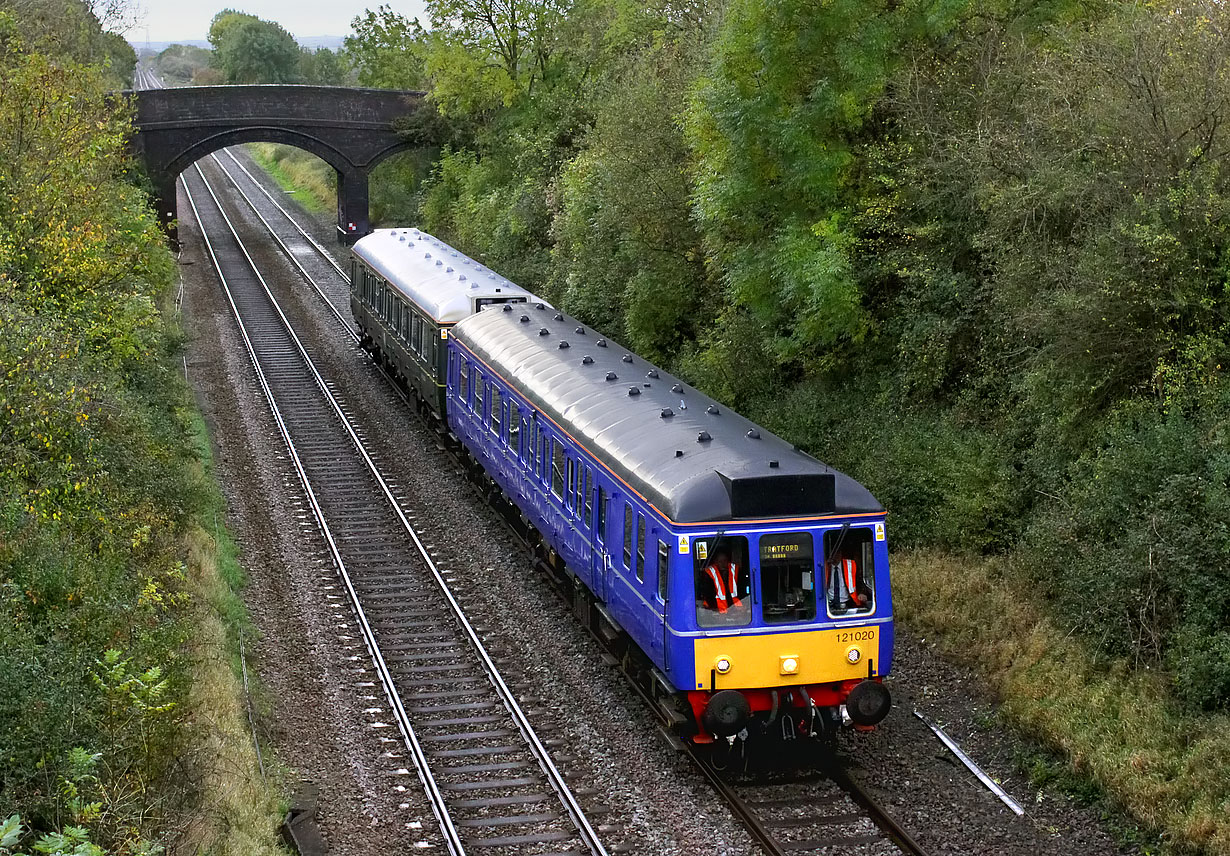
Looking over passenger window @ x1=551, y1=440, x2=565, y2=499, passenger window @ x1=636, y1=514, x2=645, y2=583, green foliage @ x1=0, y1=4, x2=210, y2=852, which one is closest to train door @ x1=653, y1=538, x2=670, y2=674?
passenger window @ x1=636, y1=514, x2=645, y2=583

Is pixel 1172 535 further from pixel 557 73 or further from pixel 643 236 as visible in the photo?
pixel 557 73

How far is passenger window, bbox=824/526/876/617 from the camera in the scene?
1210cm

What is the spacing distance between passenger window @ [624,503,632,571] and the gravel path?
180 cm

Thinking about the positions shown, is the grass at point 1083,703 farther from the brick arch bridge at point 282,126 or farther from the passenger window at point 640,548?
the brick arch bridge at point 282,126

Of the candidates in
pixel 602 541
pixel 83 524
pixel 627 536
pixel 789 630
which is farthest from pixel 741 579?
pixel 83 524

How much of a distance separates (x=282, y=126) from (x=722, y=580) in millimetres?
44124

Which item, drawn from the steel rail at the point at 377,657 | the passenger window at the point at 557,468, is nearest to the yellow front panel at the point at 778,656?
the steel rail at the point at 377,657

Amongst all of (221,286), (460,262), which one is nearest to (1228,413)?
(460,262)

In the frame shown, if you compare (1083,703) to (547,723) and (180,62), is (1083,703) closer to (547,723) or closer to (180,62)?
(547,723)

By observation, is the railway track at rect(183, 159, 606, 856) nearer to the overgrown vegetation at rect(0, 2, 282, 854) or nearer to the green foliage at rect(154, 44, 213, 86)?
the overgrown vegetation at rect(0, 2, 282, 854)

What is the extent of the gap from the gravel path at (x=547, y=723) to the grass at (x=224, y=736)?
45 cm

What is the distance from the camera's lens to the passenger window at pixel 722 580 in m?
11.8

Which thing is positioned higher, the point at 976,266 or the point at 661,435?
the point at 976,266

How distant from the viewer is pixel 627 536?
13.4m
